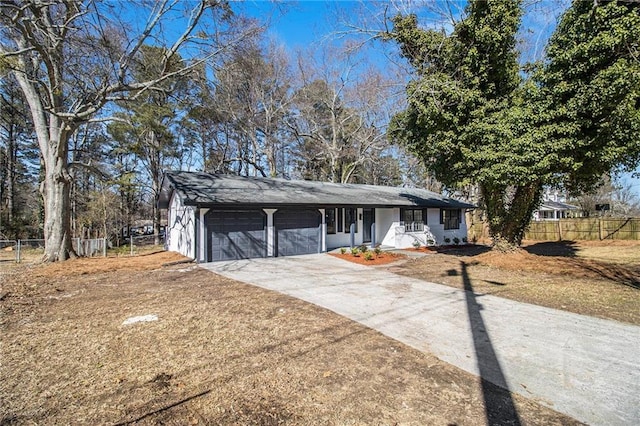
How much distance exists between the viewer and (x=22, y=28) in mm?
7957

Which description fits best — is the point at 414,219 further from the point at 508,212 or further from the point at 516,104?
the point at 516,104

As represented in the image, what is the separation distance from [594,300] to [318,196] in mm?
10093

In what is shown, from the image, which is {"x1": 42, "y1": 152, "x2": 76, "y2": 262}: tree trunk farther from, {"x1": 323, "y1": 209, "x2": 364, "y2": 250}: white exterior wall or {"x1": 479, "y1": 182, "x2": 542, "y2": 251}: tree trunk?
{"x1": 479, "y1": 182, "x2": 542, "y2": 251}: tree trunk

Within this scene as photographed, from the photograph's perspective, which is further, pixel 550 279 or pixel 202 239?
pixel 202 239

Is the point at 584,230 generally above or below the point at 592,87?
below

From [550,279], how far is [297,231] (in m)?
8.65

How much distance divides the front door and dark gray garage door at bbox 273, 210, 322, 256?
3.46 meters

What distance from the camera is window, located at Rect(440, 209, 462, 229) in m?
18.8

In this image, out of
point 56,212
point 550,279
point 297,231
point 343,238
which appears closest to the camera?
point 550,279

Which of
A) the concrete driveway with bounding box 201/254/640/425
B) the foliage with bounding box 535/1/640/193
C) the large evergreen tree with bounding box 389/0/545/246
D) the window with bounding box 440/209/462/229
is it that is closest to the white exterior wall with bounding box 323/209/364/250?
the large evergreen tree with bounding box 389/0/545/246

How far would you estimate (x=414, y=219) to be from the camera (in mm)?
17484

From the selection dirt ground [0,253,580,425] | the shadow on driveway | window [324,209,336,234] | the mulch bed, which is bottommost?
the shadow on driveway

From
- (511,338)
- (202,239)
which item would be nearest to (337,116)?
(202,239)

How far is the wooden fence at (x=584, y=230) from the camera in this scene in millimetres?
19312
